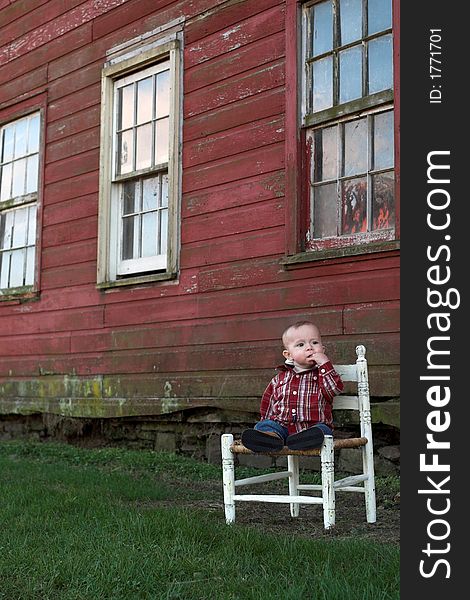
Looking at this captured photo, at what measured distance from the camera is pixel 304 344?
4.34 metres

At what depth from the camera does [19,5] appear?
9.38 meters

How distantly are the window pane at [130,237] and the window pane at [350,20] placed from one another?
8.55ft

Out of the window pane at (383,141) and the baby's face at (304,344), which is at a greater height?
the window pane at (383,141)

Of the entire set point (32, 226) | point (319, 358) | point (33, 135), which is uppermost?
point (33, 135)

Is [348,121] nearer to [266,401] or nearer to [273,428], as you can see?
[266,401]

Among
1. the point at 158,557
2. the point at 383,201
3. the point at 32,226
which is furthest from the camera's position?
the point at 32,226

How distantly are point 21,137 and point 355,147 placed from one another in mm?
4666

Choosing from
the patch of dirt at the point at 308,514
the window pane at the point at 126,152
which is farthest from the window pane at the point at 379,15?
the patch of dirt at the point at 308,514

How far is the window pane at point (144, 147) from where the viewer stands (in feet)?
24.9

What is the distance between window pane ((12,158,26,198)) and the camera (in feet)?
30.1

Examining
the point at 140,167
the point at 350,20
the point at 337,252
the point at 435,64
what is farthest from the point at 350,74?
the point at 435,64

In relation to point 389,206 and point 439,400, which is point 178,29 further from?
point 439,400

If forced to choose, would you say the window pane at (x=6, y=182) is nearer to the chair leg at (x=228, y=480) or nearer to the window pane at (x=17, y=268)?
the window pane at (x=17, y=268)

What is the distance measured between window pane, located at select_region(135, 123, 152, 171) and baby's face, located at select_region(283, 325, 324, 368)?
3.63 meters
